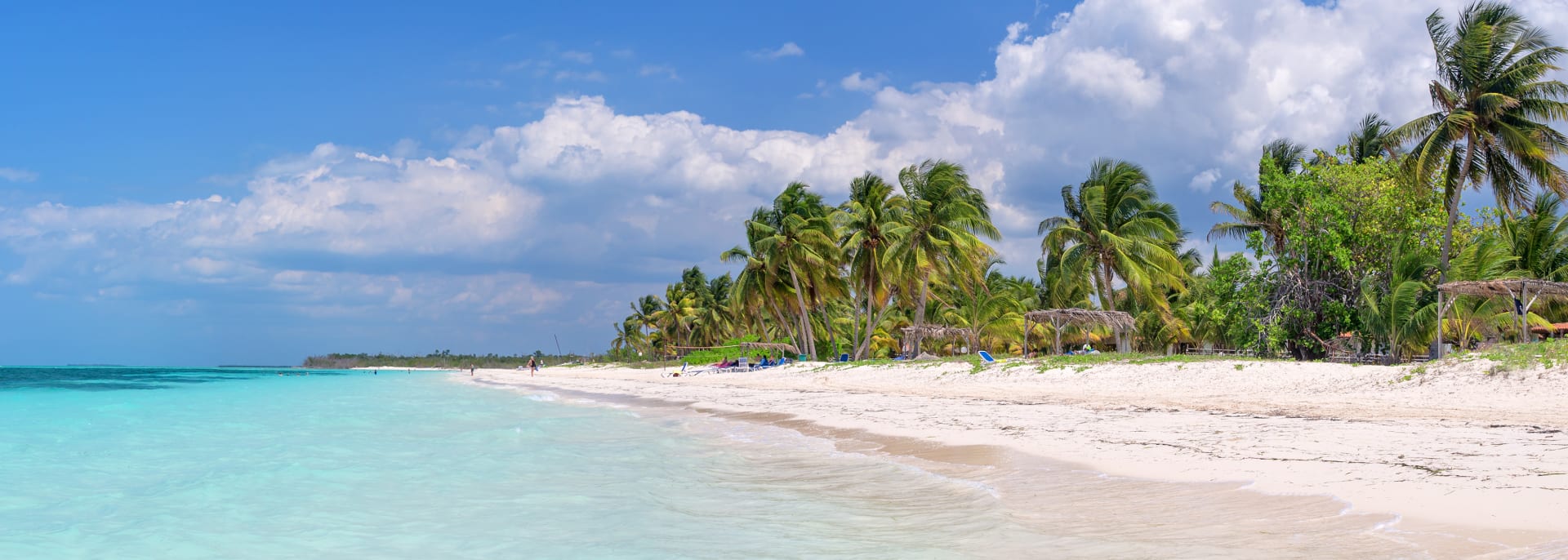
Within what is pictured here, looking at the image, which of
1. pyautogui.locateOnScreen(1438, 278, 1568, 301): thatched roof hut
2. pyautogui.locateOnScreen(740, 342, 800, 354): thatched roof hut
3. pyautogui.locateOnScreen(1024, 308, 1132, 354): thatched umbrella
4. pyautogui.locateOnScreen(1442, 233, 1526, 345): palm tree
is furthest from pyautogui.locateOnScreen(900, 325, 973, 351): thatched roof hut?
pyautogui.locateOnScreen(1438, 278, 1568, 301): thatched roof hut

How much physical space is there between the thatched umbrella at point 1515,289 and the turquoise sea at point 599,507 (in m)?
13.8

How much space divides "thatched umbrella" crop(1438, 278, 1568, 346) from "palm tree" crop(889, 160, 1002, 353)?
15.9m

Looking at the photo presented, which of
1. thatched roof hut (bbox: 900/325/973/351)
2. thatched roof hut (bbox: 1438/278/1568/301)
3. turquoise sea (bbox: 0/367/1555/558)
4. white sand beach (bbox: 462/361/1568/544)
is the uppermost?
thatched roof hut (bbox: 1438/278/1568/301)

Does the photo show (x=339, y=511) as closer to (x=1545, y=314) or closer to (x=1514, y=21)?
(x=1514, y=21)

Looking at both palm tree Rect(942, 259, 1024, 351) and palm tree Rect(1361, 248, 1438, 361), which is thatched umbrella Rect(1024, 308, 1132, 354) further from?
palm tree Rect(942, 259, 1024, 351)

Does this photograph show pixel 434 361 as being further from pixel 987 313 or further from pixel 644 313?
pixel 987 313

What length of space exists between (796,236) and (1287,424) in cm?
2816

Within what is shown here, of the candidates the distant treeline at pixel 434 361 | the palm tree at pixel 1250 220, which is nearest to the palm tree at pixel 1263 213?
the palm tree at pixel 1250 220

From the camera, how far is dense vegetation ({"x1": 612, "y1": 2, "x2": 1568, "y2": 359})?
66.0 feet

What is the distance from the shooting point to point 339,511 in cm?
736

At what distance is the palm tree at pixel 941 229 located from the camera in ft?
103

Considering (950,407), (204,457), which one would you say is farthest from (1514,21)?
(204,457)

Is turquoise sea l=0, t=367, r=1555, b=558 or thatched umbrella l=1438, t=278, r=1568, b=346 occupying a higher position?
thatched umbrella l=1438, t=278, r=1568, b=346

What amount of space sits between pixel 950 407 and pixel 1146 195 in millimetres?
19191
